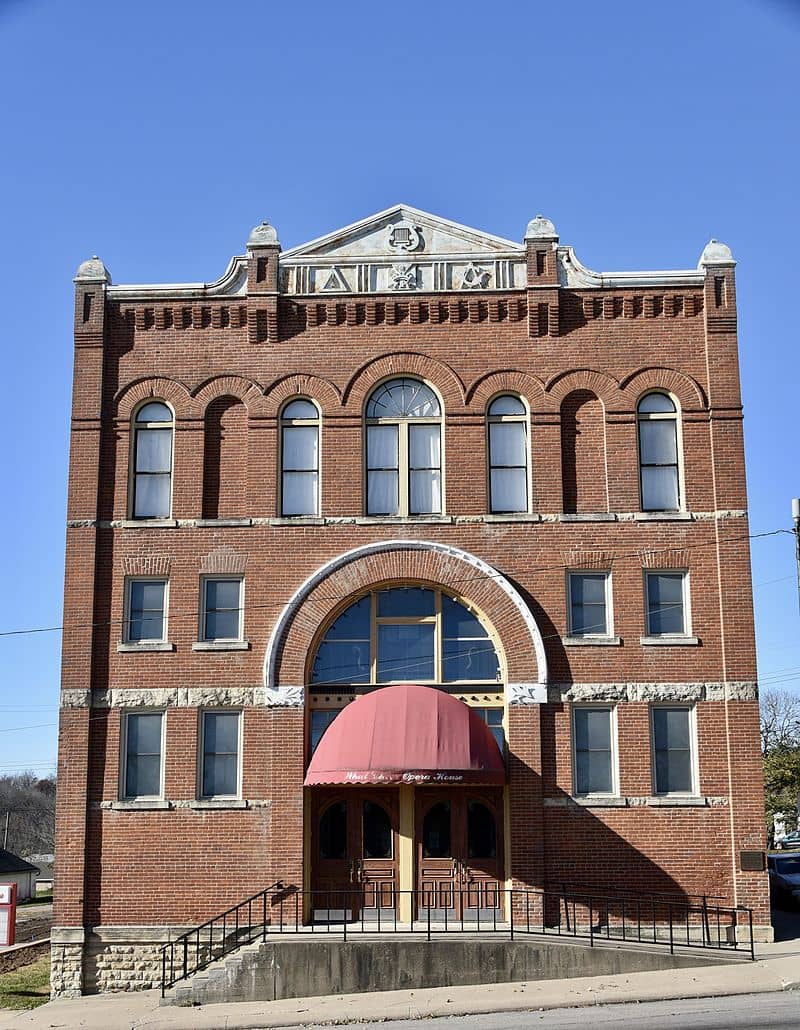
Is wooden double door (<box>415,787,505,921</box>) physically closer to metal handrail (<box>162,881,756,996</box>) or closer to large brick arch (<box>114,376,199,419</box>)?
metal handrail (<box>162,881,756,996</box>)

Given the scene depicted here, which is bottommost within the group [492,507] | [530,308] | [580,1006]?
[580,1006]

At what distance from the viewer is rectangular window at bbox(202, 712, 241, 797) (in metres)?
24.2

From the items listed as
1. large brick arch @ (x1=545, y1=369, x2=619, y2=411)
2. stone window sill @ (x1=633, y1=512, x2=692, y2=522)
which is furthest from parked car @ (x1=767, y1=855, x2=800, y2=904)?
large brick arch @ (x1=545, y1=369, x2=619, y2=411)

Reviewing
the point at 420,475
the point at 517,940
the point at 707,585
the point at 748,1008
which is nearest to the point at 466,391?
the point at 420,475

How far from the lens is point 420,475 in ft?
83.6

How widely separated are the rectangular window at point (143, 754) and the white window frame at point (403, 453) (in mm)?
5800

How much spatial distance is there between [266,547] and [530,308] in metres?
7.08

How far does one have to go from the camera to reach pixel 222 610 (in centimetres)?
2495

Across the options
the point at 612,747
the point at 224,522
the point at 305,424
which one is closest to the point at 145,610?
the point at 224,522

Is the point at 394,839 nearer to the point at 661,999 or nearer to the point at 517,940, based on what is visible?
the point at 517,940

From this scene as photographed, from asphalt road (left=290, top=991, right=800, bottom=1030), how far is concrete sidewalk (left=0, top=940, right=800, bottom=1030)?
30cm

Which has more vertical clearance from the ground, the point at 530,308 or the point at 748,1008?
the point at 530,308

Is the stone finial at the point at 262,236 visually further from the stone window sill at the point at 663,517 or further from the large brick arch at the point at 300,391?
the stone window sill at the point at 663,517

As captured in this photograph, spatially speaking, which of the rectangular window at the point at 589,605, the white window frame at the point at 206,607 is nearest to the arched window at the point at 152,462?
the white window frame at the point at 206,607
